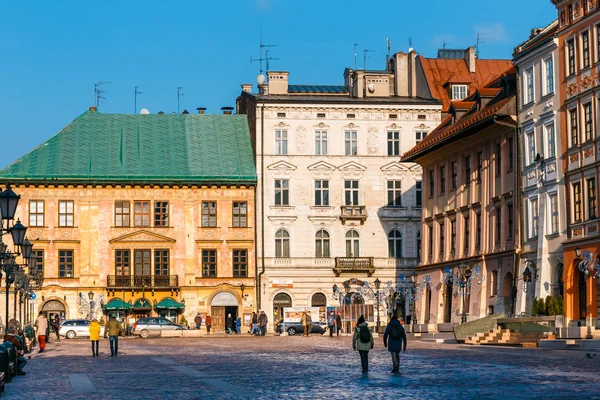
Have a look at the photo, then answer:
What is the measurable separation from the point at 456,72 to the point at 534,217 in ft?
116

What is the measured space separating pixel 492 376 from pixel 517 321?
20.7 meters

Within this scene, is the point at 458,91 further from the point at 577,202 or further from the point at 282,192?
the point at 577,202

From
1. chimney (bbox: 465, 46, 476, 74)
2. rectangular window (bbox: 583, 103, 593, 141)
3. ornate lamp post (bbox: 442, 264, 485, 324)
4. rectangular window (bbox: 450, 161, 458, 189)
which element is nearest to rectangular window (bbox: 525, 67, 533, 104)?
rectangular window (bbox: 583, 103, 593, 141)

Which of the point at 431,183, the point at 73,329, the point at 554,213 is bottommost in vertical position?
the point at 73,329

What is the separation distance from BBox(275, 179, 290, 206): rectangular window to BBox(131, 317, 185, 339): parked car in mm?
13559

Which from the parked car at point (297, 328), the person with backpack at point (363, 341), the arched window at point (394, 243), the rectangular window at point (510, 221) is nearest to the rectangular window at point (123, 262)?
the parked car at point (297, 328)

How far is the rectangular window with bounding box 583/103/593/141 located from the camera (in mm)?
49031

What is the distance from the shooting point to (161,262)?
81.1m

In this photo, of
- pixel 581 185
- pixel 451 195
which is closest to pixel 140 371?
pixel 581 185

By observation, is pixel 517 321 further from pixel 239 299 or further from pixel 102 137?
pixel 102 137

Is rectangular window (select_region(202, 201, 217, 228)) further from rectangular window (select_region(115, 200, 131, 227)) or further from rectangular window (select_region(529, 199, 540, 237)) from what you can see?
rectangular window (select_region(529, 199, 540, 237))

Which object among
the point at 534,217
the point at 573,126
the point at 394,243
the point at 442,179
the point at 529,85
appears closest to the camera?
the point at 573,126

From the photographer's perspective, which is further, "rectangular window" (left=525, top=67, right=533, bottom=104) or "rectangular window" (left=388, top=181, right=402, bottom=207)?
"rectangular window" (left=388, top=181, right=402, bottom=207)

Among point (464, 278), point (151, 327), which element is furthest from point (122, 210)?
point (464, 278)
